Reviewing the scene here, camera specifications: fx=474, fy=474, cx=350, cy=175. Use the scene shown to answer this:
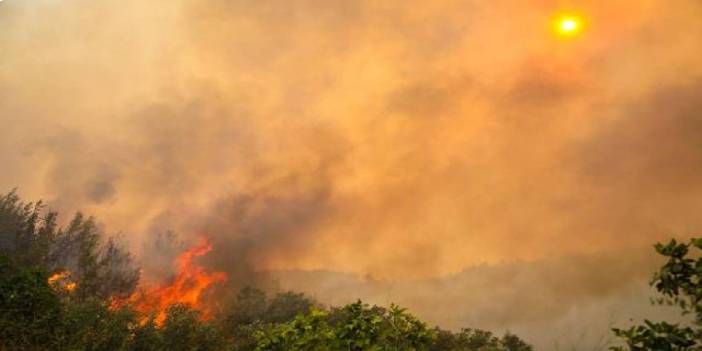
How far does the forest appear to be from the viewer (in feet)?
35.7

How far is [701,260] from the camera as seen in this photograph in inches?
403

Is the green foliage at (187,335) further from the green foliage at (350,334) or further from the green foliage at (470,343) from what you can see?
the green foliage at (350,334)

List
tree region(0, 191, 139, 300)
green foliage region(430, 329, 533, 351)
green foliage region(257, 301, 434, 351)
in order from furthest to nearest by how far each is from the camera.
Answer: tree region(0, 191, 139, 300) → green foliage region(430, 329, 533, 351) → green foliage region(257, 301, 434, 351)

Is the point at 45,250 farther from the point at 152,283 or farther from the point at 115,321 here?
the point at 115,321

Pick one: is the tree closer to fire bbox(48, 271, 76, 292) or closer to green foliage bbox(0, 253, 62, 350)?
fire bbox(48, 271, 76, 292)

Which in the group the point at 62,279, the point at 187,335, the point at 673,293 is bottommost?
the point at 673,293

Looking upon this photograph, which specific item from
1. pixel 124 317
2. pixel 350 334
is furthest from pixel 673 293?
pixel 124 317

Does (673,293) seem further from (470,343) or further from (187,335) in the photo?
(470,343)

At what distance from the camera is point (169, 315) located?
7700 centimetres

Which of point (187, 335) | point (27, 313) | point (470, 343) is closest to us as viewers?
point (27, 313)

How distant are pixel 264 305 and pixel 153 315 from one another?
154 feet

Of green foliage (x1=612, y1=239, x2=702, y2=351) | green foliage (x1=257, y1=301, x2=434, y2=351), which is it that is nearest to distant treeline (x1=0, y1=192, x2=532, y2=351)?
green foliage (x1=257, y1=301, x2=434, y2=351)

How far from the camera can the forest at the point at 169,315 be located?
428 inches

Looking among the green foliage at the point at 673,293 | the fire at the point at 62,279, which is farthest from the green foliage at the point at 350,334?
the fire at the point at 62,279
